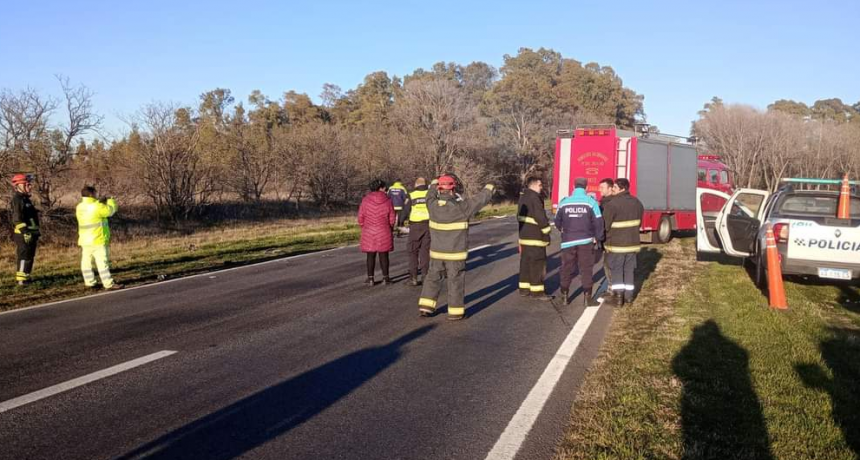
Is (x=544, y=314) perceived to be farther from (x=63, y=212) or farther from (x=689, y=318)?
(x=63, y=212)

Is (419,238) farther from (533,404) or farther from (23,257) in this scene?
(23,257)

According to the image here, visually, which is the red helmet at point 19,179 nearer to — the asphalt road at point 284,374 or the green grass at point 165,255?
the green grass at point 165,255

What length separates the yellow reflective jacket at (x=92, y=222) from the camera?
10141 mm

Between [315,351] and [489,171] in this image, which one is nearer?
[315,351]

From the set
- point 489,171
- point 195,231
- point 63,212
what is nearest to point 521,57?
point 489,171

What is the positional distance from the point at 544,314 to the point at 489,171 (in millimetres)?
40806

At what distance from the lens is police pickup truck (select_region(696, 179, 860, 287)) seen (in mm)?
8820

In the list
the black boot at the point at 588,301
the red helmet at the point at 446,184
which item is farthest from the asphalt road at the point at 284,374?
the red helmet at the point at 446,184

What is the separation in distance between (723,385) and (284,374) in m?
3.76

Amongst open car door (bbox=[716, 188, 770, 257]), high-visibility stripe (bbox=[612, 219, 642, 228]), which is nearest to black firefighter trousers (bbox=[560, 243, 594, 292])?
high-visibility stripe (bbox=[612, 219, 642, 228])

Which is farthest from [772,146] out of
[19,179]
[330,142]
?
[19,179]

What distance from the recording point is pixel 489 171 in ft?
160

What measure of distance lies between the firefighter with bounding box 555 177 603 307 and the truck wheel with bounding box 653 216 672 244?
9184 millimetres

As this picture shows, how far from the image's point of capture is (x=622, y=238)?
8.89 metres
